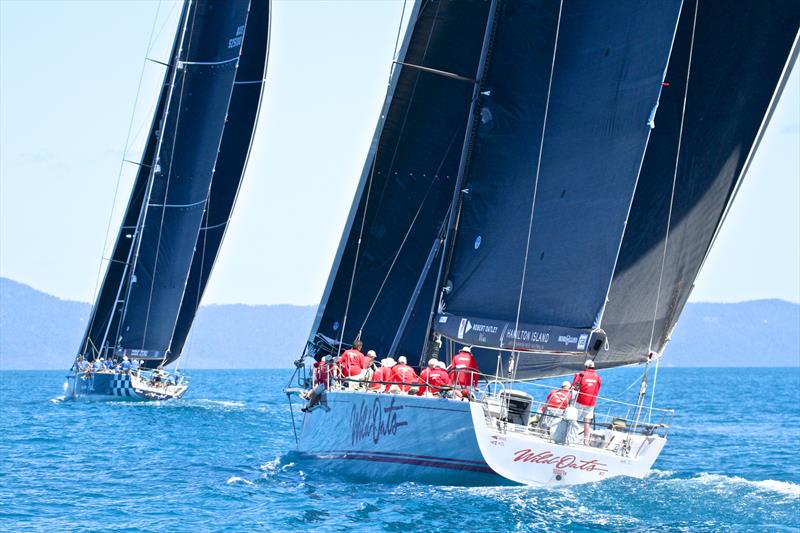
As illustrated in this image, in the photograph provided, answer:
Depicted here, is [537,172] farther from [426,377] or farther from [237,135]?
[237,135]

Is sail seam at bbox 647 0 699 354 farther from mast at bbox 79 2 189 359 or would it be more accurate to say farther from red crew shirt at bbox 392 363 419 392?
mast at bbox 79 2 189 359

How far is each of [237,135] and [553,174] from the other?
27.5m

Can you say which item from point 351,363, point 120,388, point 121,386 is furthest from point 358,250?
point 120,388

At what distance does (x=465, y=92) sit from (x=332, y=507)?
913 centimetres

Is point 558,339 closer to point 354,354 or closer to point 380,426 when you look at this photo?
point 380,426

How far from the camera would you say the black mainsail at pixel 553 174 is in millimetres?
18234

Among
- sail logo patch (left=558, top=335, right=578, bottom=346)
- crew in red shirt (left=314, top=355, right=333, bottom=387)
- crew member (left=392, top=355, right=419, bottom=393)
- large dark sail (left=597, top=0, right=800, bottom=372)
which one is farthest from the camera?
crew in red shirt (left=314, top=355, right=333, bottom=387)

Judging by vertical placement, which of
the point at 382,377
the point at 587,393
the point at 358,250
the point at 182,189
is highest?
the point at 182,189

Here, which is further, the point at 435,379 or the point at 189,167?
the point at 189,167

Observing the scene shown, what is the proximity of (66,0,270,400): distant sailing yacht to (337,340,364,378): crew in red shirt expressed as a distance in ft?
78.5

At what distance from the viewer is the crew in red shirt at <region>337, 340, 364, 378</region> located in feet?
69.5

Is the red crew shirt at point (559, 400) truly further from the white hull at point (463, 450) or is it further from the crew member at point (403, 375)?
the crew member at point (403, 375)

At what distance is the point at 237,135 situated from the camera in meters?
44.8

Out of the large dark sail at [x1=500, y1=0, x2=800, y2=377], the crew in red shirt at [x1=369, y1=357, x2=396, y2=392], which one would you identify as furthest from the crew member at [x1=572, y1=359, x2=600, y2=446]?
the crew in red shirt at [x1=369, y1=357, x2=396, y2=392]
